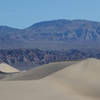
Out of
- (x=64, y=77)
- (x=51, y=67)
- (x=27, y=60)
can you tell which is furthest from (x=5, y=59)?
(x=64, y=77)

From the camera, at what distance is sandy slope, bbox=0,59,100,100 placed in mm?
15789

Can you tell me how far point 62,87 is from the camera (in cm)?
1878

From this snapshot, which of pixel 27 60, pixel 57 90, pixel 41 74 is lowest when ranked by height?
pixel 27 60

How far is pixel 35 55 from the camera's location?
144 m

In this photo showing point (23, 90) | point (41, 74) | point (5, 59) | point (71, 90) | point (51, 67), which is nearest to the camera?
point (23, 90)

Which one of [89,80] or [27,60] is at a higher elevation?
[89,80]

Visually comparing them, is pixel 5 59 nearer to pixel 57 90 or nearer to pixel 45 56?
pixel 45 56

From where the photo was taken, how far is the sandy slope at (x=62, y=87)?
622 inches

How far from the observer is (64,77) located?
Result: 21.1m

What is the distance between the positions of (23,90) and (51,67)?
44.8ft

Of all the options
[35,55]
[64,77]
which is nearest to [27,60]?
[35,55]

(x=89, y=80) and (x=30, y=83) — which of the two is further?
(x=89, y=80)

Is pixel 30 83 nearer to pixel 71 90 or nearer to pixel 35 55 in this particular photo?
pixel 71 90

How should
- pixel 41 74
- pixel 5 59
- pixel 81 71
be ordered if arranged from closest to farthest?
pixel 81 71 < pixel 41 74 < pixel 5 59
